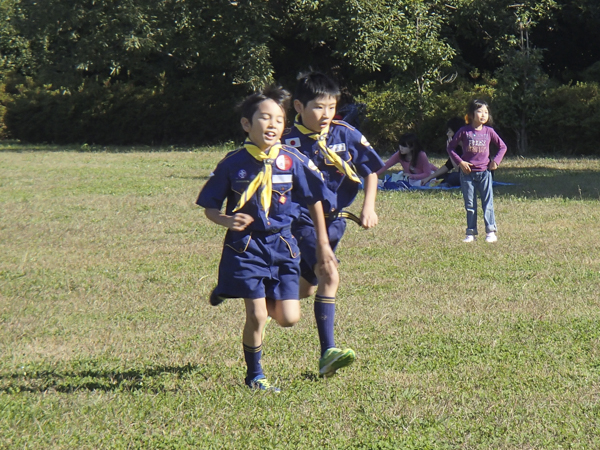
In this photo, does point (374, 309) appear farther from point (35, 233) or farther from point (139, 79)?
point (139, 79)

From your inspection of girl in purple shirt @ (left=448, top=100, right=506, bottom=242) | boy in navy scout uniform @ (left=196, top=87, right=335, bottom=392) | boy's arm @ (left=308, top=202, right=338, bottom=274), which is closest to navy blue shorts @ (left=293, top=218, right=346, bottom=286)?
boy's arm @ (left=308, top=202, right=338, bottom=274)

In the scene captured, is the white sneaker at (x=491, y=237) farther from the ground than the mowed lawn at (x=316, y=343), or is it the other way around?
the white sneaker at (x=491, y=237)

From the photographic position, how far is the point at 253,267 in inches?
165

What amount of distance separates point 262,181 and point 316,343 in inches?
62.4

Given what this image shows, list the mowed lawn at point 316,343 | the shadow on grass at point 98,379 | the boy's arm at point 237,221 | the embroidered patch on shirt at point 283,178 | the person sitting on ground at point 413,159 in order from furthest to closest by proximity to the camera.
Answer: the person sitting on ground at point 413,159, the shadow on grass at point 98,379, the embroidered patch on shirt at point 283,178, the boy's arm at point 237,221, the mowed lawn at point 316,343

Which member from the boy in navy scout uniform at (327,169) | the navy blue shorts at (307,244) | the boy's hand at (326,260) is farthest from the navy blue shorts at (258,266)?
the navy blue shorts at (307,244)

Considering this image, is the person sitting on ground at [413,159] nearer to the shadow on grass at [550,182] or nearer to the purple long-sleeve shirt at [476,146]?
the shadow on grass at [550,182]

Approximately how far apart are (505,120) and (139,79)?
53.1ft

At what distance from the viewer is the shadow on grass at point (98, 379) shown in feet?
14.9

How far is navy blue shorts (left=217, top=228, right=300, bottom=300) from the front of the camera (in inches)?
164

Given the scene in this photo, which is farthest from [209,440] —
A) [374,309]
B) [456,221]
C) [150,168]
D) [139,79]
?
[139,79]

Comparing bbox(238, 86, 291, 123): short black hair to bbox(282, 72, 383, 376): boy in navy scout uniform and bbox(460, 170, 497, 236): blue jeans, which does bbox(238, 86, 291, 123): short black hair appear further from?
bbox(460, 170, 497, 236): blue jeans

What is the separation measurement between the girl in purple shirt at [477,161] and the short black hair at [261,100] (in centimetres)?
511

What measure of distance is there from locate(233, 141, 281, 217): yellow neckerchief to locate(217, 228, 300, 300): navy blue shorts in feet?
0.56
